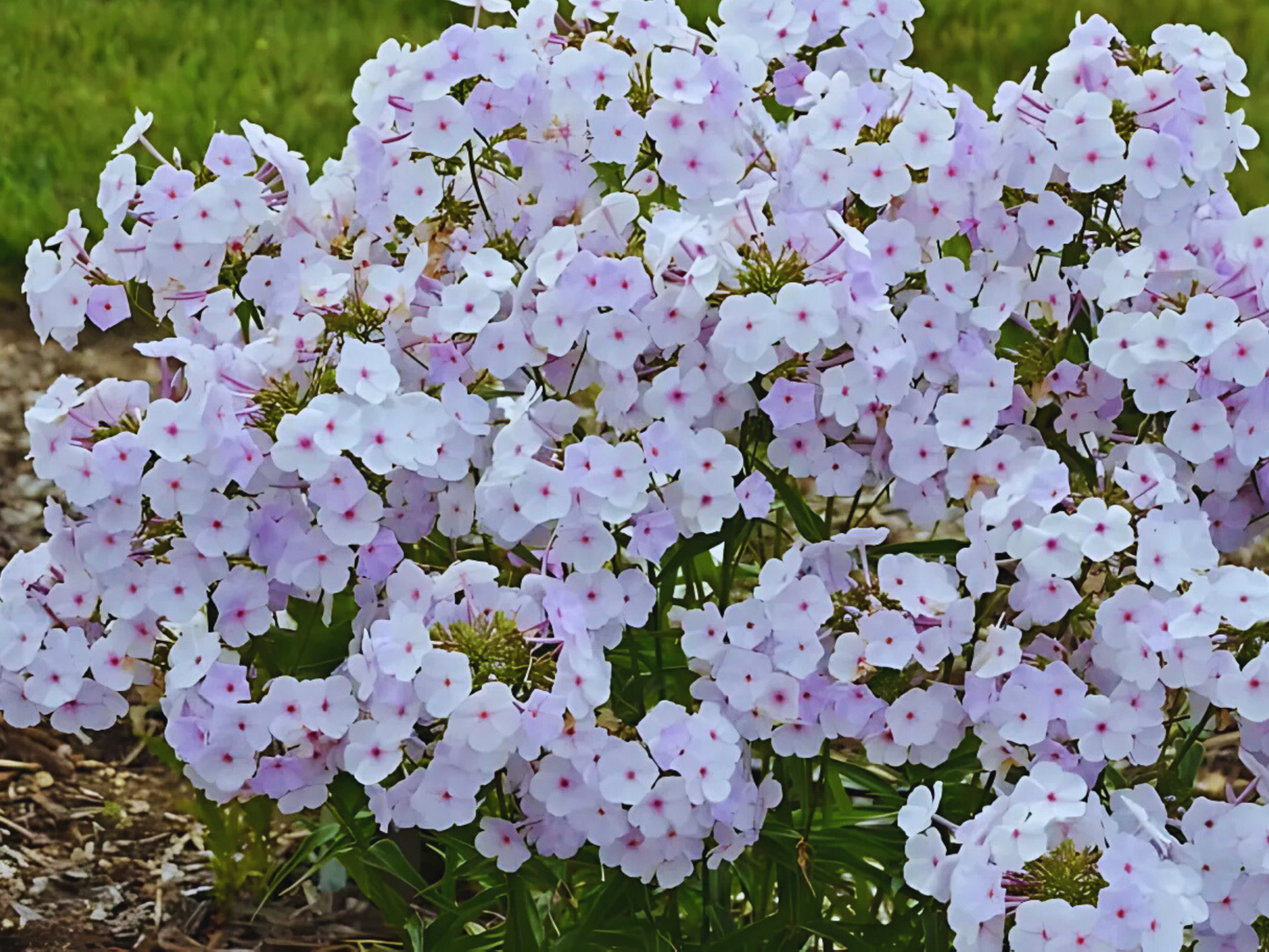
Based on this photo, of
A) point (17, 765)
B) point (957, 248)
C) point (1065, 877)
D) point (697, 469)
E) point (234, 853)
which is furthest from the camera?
point (17, 765)

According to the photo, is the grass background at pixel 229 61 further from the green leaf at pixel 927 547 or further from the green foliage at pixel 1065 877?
the green foliage at pixel 1065 877

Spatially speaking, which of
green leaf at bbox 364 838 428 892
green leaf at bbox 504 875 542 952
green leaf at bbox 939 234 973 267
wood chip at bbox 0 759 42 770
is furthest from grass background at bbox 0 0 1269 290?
green leaf at bbox 504 875 542 952

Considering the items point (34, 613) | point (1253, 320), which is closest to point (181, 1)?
point (34, 613)

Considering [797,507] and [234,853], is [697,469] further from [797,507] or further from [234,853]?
[234,853]

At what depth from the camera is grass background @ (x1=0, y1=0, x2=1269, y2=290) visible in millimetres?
3699

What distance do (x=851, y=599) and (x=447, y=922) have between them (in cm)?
50

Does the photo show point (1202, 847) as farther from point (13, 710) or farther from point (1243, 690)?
point (13, 710)

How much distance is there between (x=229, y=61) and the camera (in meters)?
4.09

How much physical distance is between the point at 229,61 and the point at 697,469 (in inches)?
123

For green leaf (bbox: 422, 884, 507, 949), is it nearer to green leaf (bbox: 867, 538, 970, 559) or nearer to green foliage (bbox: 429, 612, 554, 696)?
green foliage (bbox: 429, 612, 554, 696)

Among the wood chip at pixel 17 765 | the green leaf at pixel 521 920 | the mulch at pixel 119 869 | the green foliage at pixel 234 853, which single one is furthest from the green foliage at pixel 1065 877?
the wood chip at pixel 17 765

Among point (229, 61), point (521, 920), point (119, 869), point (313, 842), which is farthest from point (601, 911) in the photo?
point (229, 61)

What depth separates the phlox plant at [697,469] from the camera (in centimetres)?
128

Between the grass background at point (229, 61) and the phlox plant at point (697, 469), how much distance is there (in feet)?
7.29
